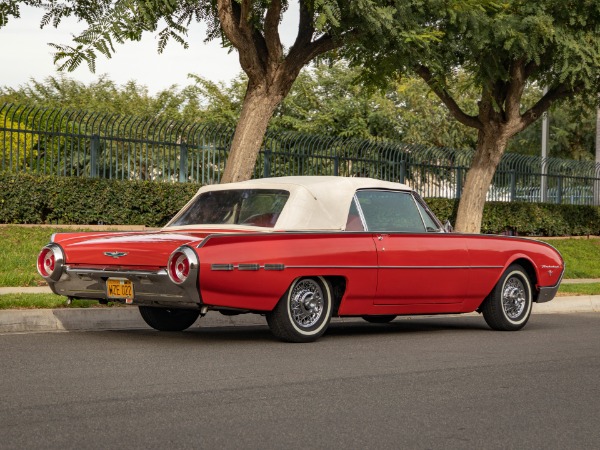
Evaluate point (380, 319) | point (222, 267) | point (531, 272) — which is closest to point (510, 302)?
point (531, 272)

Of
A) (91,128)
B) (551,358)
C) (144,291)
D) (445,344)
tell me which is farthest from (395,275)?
(91,128)

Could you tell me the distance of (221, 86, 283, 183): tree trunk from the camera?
728 inches

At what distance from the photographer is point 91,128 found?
69.2ft

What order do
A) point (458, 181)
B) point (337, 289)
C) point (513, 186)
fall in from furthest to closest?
point (513, 186) → point (458, 181) → point (337, 289)

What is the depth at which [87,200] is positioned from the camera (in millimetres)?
20359

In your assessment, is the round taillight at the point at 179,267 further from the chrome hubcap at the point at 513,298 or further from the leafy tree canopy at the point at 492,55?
the leafy tree canopy at the point at 492,55

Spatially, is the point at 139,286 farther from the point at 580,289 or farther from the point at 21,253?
the point at 580,289

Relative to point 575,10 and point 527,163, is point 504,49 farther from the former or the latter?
point 527,163

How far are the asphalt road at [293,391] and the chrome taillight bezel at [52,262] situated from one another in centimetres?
61

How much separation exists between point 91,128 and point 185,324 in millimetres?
10683

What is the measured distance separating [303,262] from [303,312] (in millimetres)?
563

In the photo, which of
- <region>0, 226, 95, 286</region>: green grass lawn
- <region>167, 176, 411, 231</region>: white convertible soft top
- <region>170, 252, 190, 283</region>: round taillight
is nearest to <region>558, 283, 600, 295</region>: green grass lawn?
<region>167, 176, 411, 231</region>: white convertible soft top

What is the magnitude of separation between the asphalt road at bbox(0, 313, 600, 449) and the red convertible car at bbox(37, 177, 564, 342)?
0.42m

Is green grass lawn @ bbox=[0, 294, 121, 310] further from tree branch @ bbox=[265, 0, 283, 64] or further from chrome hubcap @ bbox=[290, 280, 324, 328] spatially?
tree branch @ bbox=[265, 0, 283, 64]
